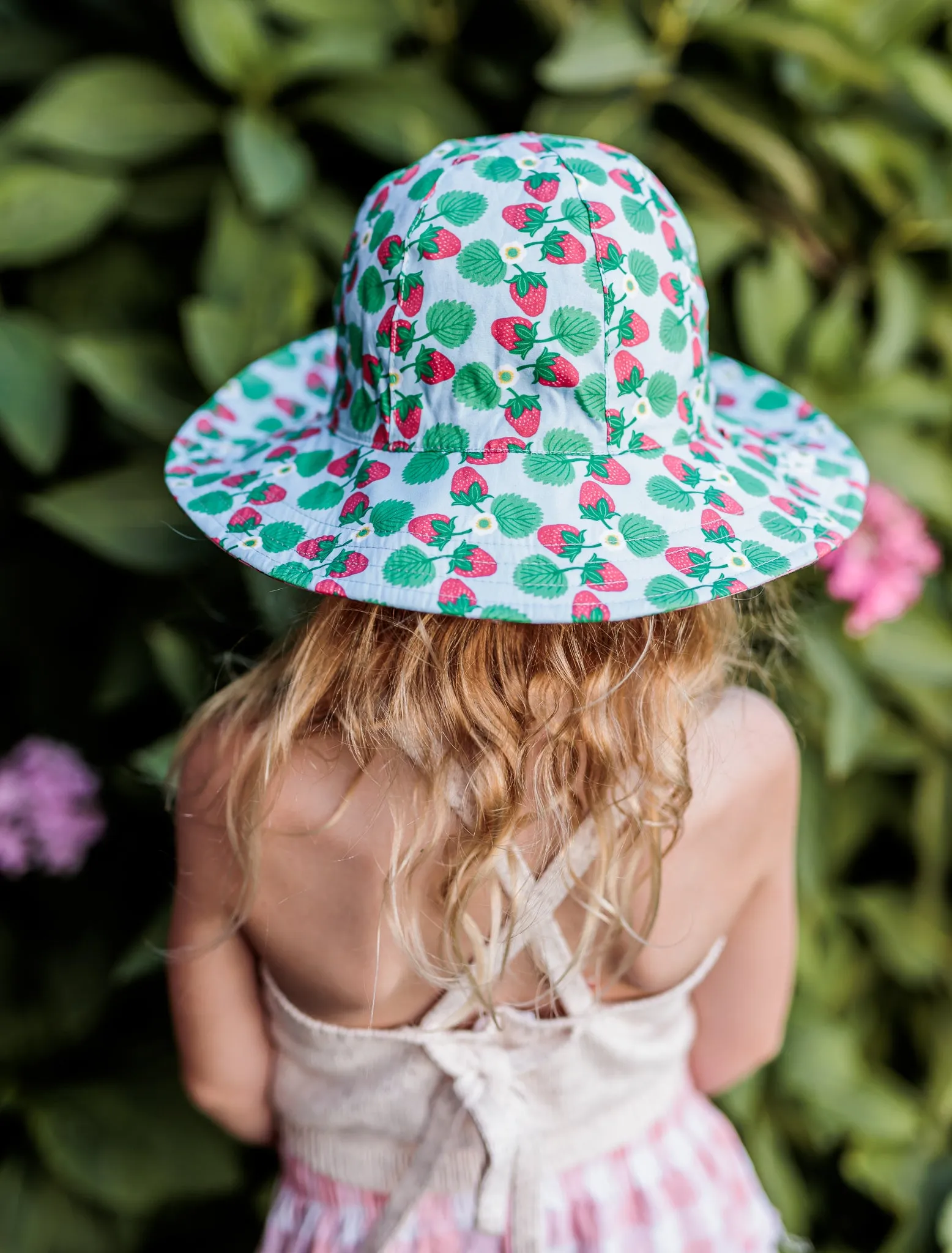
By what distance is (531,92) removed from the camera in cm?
154

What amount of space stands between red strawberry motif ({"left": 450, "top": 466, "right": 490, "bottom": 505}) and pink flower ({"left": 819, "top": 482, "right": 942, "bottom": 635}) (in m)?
0.89

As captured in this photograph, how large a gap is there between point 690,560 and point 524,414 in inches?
6.6

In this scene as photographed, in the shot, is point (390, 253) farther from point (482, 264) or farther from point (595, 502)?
point (595, 502)

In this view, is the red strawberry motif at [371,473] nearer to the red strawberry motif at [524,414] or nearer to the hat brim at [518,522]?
the hat brim at [518,522]

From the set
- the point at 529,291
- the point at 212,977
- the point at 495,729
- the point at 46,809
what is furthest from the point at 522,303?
the point at 46,809

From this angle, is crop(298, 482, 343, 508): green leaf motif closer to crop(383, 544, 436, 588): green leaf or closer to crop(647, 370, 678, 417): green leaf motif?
crop(383, 544, 436, 588): green leaf

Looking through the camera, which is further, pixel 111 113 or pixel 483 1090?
pixel 111 113

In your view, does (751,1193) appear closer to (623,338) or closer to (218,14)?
(623,338)

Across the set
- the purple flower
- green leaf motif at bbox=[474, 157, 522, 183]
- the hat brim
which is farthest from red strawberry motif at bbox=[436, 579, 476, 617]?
the purple flower

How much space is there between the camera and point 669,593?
2.34 feet

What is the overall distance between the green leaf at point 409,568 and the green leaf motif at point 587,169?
317 millimetres

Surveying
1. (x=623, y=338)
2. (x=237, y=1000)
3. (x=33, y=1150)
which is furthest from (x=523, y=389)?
(x=33, y=1150)

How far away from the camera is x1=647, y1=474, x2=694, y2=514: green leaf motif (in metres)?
0.77

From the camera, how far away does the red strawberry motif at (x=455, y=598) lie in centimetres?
70
